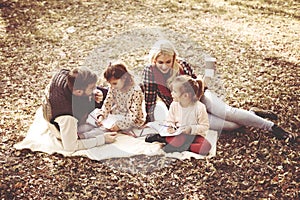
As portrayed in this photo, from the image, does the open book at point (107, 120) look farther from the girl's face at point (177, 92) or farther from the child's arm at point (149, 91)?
the girl's face at point (177, 92)

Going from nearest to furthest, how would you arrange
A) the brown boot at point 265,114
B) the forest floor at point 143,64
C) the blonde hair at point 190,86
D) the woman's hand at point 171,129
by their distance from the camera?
the forest floor at point 143,64
the blonde hair at point 190,86
the woman's hand at point 171,129
the brown boot at point 265,114

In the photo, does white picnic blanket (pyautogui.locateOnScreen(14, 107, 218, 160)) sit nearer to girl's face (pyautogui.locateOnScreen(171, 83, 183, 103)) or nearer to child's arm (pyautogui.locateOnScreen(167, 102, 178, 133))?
child's arm (pyautogui.locateOnScreen(167, 102, 178, 133))

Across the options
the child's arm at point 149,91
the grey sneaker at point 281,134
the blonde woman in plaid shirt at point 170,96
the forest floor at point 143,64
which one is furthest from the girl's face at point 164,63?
the grey sneaker at point 281,134

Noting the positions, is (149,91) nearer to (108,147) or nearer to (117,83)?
(117,83)

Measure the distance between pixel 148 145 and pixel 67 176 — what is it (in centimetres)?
72

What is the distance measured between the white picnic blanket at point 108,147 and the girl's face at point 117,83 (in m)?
0.42

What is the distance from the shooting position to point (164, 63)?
3.76m

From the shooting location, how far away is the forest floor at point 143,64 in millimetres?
3330

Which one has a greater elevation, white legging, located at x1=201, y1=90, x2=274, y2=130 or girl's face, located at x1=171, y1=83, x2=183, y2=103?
girl's face, located at x1=171, y1=83, x2=183, y2=103

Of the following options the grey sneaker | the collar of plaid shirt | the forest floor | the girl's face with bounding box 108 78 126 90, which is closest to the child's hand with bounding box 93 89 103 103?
the girl's face with bounding box 108 78 126 90

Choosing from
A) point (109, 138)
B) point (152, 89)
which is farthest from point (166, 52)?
point (109, 138)

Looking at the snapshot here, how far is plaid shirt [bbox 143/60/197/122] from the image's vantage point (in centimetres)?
389

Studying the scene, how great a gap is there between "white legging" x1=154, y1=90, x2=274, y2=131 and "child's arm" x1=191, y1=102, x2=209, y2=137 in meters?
0.27

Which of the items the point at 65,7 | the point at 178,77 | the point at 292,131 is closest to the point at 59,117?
the point at 178,77
